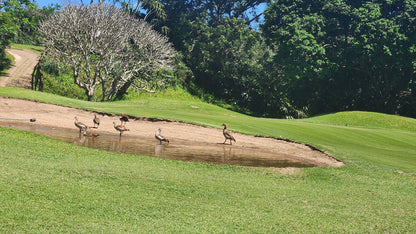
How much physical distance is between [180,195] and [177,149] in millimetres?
7372

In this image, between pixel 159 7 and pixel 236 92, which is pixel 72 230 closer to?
pixel 236 92

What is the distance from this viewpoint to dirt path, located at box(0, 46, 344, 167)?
18902mm

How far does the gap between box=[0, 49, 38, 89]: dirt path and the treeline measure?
625 cm

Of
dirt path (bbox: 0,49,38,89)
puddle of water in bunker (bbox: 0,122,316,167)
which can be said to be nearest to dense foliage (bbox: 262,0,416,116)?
dirt path (bbox: 0,49,38,89)

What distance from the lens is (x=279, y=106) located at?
181 ft

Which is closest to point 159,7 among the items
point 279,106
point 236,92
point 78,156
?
point 236,92

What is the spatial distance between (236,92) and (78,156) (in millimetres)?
50736

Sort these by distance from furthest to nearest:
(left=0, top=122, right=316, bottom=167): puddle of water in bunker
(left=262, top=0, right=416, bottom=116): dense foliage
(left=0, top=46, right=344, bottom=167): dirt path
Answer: (left=262, top=0, right=416, bottom=116): dense foliage
(left=0, top=46, right=344, bottom=167): dirt path
(left=0, top=122, right=316, bottom=167): puddle of water in bunker

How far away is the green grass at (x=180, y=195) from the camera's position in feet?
24.0

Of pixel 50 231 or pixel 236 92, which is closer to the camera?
pixel 50 231

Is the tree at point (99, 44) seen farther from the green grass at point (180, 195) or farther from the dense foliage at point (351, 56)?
the green grass at point (180, 195)

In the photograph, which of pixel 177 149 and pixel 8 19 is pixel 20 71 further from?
pixel 177 149

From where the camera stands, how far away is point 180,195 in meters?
9.23

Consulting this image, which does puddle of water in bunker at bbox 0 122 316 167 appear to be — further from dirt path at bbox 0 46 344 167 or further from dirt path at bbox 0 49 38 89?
dirt path at bbox 0 49 38 89
